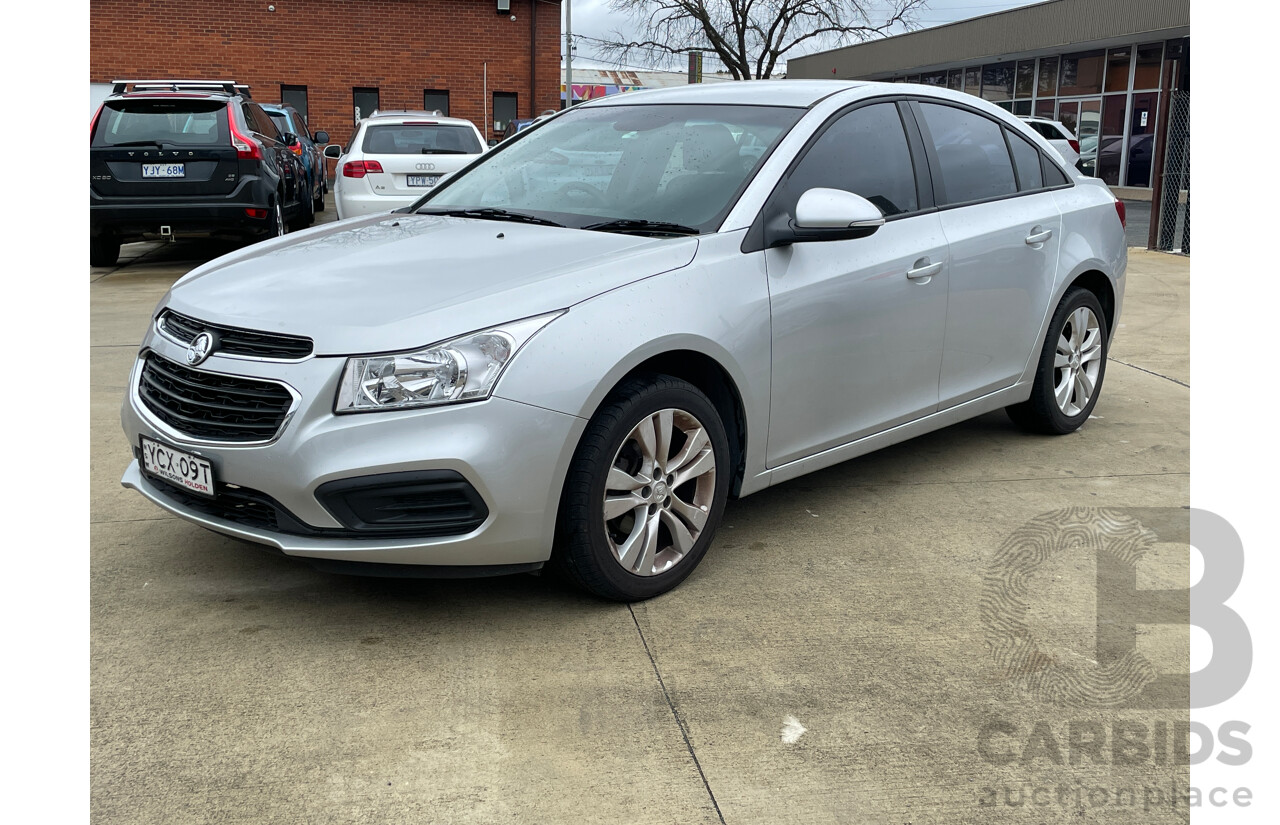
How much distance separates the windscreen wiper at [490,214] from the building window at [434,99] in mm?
26858

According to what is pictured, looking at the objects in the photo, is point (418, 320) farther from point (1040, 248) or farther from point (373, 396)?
point (1040, 248)

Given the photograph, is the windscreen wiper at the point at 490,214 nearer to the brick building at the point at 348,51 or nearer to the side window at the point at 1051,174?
the side window at the point at 1051,174

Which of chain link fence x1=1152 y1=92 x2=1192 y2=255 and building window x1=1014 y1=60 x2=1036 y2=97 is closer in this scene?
chain link fence x1=1152 y1=92 x2=1192 y2=255

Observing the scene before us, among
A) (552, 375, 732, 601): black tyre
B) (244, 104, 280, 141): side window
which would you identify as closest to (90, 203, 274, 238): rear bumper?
(244, 104, 280, 141): side window

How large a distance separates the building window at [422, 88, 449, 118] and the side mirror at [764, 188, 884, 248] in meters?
27.8

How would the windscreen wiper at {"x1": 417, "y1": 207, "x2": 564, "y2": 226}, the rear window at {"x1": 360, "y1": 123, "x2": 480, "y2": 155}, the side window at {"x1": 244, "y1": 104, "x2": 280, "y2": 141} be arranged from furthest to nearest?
1. the rear window at {"x1": 360, "y1": 123, "x2": 480, "y2": 155}
2. the side window at {"x1": 244, "y1": 104, "x2": 280, "y2": 141}
3. the windscreen wiper at {"x1": 417, "y1": 207, "x2": 564, "y2": 226}

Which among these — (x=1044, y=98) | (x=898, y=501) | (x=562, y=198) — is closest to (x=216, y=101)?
(x=562, y=198)

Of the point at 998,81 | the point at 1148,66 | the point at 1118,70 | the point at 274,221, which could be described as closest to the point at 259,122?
the point at 274,221

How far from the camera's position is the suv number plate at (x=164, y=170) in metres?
10.5

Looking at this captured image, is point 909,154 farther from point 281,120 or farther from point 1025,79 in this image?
point 1025,79

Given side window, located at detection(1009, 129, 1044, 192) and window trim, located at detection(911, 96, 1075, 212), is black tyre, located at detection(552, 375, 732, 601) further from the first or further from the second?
side window, located at detection(1009, 129, 1044, 192)

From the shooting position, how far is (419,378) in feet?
9.71

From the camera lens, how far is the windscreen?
3.82 metres

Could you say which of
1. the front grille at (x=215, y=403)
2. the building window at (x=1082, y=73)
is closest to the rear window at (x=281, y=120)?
the front grille at (x=215, y=403)
